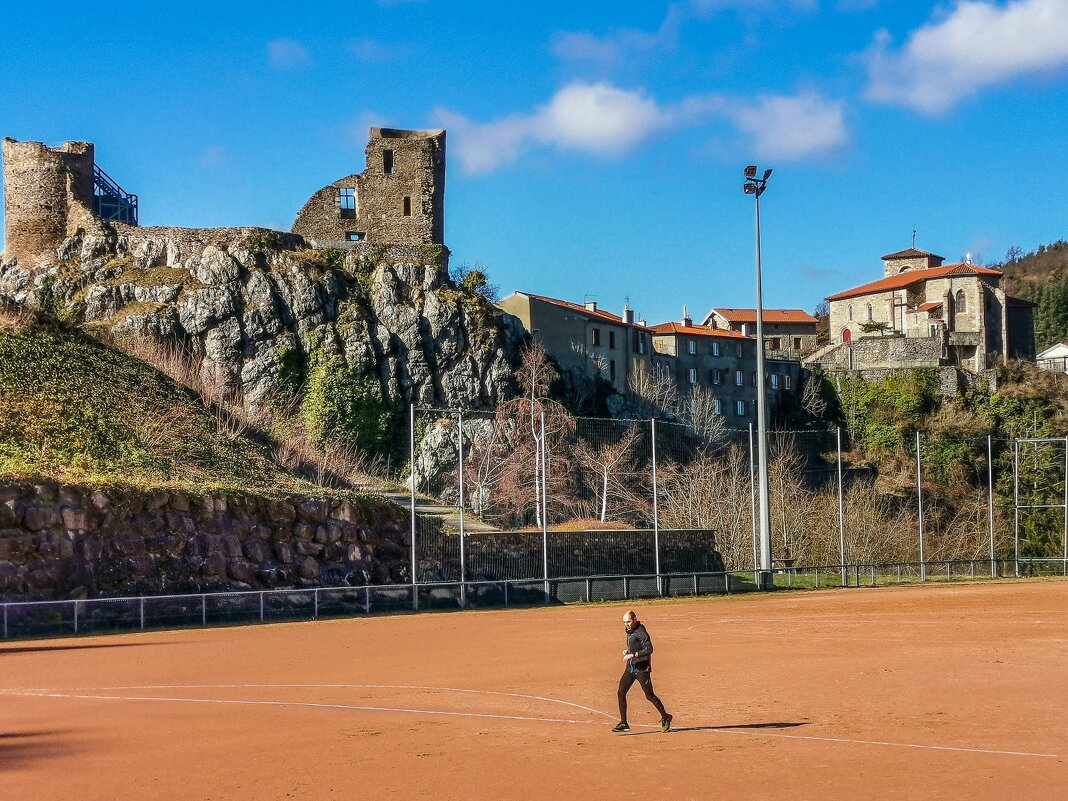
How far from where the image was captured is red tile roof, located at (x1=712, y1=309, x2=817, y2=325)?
115 meters

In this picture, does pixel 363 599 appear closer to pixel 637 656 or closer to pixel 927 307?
pixel 637 656

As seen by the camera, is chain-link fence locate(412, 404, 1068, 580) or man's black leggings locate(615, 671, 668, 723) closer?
man's black leggings locate(615, 671, 668, 723)

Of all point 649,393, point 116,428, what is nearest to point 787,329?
point 649,393

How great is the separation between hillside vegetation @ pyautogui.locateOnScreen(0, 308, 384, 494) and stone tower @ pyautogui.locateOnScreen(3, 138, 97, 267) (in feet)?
63.3

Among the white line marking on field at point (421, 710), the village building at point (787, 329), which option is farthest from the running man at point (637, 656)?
the village building at point (787, 329)

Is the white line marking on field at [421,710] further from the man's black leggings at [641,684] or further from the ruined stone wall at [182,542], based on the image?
the ruined stone wall at [182,542]

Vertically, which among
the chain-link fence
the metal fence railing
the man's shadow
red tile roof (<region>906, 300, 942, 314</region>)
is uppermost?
red tile roof (<region>906, 300, 942, 314</region>)

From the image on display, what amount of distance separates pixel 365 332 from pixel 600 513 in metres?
19.5

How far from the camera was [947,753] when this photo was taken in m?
13.9

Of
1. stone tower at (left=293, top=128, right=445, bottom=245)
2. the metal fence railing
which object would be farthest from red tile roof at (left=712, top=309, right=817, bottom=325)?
the metal fence railing

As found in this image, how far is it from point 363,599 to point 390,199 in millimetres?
41934

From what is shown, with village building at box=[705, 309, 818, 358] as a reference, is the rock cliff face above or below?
below

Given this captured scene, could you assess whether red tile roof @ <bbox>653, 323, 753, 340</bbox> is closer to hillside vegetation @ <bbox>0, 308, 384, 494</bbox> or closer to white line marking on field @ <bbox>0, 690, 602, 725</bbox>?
hillside vegetation @ <bbox>0, 308, 384, 494</bbox>

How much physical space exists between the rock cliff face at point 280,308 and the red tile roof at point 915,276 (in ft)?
150
